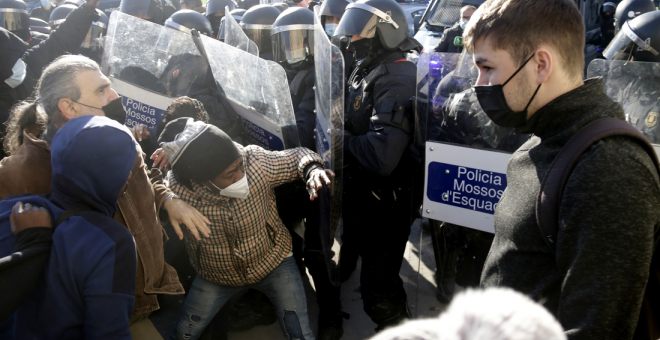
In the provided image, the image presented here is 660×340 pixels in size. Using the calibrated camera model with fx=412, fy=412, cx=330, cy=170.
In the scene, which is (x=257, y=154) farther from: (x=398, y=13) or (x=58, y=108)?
(x=398, y=13)

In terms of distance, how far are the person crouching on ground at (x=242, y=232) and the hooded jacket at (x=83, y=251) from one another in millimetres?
450

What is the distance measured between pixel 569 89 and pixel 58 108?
2.22m

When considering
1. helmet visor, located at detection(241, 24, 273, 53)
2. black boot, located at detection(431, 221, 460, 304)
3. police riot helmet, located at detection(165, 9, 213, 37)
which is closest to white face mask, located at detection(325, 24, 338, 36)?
helmet visor, located at detection(241, 24, 273, 53)

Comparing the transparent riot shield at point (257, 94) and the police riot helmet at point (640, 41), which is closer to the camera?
the transparent riot shield at point (257, 94)

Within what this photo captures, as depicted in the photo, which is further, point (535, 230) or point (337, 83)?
point (337, 83)

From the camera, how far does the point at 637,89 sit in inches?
86.1

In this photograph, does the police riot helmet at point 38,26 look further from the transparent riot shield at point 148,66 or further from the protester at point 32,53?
the transparent riot shield at point 148,66

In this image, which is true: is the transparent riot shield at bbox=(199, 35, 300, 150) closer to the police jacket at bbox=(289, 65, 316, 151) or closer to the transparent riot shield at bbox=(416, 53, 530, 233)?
the police jacket at bbox=(289, 65, 316, 151)

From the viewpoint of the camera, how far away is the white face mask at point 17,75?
3640 millimetres

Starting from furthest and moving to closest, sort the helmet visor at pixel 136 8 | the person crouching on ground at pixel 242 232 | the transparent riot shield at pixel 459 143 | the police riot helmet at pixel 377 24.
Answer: the helmet visor at pixel 136 8
the police riot helmet at pixel 377 24
the transparent riot shield at pixel 459 143
the person crouching on ground at pixel 242 232

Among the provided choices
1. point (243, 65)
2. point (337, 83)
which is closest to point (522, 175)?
point (337, 83)

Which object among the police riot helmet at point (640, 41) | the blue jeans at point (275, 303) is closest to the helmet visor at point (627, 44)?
the police riot helmet at point (640, 41)

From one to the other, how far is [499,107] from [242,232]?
1434 millimetres

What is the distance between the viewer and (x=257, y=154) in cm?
222
